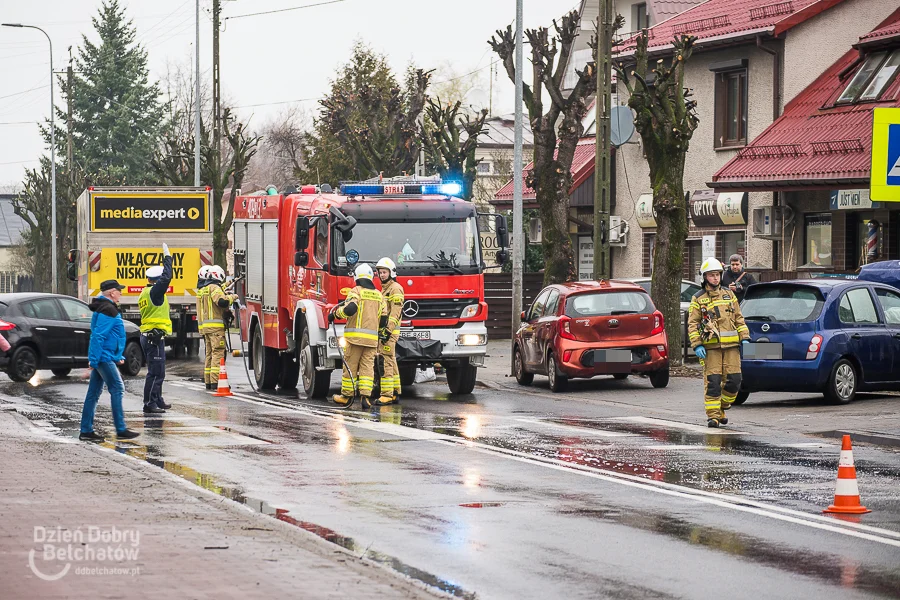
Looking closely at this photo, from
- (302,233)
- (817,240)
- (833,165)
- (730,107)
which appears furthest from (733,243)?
(302,233)

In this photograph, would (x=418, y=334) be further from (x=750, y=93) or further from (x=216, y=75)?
(x=216, y=75)

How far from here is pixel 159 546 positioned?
8.56 m

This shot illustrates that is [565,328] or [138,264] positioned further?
[138,264]

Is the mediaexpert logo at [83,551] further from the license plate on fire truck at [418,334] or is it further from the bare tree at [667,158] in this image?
the bare tree at [667,158]

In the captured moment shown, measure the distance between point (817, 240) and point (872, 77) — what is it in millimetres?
3497

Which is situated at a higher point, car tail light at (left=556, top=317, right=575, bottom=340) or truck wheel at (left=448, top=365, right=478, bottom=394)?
car tail light at (left=556, top=317, right=575, bottom=340)

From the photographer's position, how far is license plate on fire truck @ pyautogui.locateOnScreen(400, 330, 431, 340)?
20766 mm

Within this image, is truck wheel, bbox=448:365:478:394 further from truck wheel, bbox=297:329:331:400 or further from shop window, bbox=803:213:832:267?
shop window, bbox=803:213:832:267

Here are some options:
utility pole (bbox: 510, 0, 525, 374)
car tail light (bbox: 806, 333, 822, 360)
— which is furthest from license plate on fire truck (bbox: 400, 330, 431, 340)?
utility pole (bbox: 510, 0, 525, 374)

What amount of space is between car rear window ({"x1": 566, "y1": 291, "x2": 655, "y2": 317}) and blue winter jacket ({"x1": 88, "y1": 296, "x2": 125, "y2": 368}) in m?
8.54

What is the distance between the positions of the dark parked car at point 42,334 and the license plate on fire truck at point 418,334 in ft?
23.8

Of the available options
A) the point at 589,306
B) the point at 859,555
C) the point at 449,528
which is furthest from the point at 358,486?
the point at 589,306

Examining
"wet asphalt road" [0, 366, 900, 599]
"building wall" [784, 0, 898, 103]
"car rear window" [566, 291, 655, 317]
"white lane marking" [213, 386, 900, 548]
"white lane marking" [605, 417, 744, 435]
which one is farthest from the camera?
"building wall" [784, 0, 898, 103]

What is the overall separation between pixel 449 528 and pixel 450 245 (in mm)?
11586
